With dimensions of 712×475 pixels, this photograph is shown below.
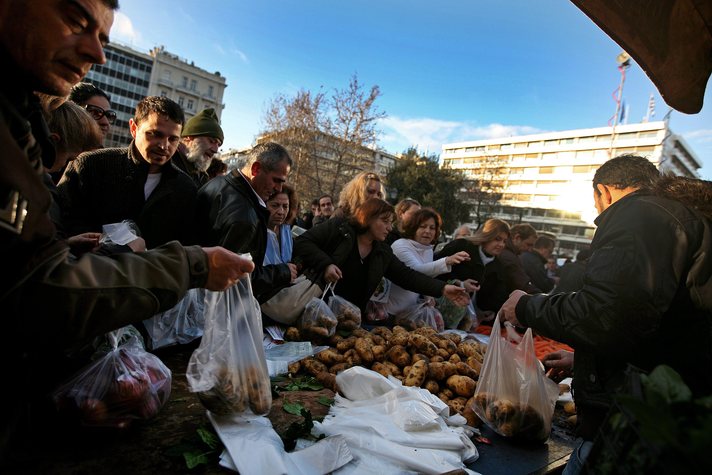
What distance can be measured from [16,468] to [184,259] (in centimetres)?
88

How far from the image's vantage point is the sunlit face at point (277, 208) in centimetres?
345

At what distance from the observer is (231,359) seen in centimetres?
161

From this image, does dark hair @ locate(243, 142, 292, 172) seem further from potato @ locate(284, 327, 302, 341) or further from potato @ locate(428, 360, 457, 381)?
potato @ locate(428, 360, 457, 381)

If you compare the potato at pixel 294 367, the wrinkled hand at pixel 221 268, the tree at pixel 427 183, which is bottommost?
the potato at pixel 294 367

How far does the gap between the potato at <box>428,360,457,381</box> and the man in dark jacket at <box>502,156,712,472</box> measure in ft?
2.92

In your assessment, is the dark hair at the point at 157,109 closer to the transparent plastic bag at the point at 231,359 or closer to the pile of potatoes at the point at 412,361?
the transparent plastic bag at the point at 231,359

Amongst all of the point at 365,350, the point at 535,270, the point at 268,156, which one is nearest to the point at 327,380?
the point at 365,350

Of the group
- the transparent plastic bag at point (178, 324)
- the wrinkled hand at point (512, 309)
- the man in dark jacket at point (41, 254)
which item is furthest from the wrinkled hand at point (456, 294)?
the man in dark jacket at point (41, 254)

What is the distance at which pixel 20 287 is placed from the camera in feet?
2.67

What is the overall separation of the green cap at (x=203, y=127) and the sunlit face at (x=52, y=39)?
10.5ft

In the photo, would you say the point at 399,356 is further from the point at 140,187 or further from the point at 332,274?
the point at 140,187

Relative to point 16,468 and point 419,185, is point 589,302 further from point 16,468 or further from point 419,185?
point 419,185

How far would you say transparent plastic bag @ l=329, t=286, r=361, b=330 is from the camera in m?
3.24

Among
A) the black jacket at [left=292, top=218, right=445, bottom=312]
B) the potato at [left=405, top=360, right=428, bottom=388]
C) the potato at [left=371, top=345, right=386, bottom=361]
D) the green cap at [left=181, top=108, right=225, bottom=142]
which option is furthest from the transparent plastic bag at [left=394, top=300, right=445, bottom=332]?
the green cap at [left=181, top=108, right=225, bottom=142]
